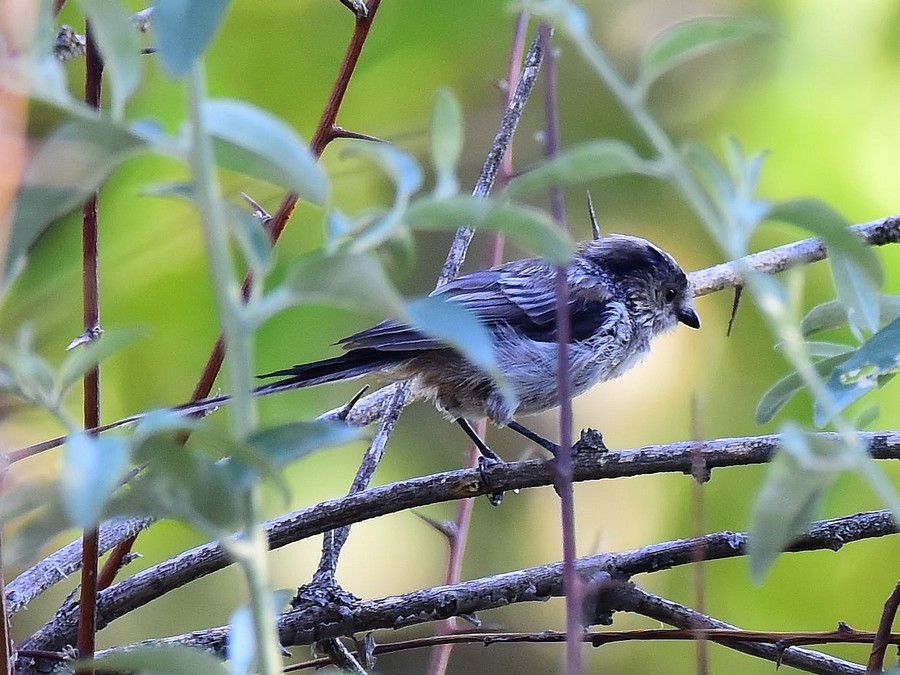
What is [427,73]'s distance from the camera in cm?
198

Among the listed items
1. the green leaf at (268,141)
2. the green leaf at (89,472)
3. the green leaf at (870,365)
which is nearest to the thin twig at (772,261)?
the green leaf at (870,365)

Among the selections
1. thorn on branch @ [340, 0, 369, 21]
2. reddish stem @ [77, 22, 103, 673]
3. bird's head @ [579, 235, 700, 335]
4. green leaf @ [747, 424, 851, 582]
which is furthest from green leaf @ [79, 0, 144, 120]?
bird's head @ [579, 235, 700, 335]

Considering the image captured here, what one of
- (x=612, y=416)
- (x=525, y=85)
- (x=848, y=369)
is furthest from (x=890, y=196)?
(x=848, y=369)

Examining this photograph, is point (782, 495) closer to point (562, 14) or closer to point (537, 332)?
point (562, 14)

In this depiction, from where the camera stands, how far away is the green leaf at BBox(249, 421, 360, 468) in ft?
1.47

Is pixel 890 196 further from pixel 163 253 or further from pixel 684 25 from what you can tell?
pixel 684 25

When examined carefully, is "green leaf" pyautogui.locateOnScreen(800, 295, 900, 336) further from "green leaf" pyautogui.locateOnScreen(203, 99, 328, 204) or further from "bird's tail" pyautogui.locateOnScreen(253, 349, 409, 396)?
"bird's tail" pyautogui.locateOnScreen(253, 349, 409, 396)

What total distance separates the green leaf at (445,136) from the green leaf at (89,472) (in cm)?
21

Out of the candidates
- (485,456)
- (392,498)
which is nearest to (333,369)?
(485,456)

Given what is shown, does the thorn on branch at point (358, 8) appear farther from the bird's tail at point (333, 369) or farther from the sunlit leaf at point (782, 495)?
the sunlit leaf at point (782, 495)

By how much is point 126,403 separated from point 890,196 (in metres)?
1.55

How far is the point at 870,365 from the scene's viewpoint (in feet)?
2.52

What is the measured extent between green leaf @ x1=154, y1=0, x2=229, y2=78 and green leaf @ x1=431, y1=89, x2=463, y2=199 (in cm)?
13

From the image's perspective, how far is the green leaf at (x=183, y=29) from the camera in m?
0.41
